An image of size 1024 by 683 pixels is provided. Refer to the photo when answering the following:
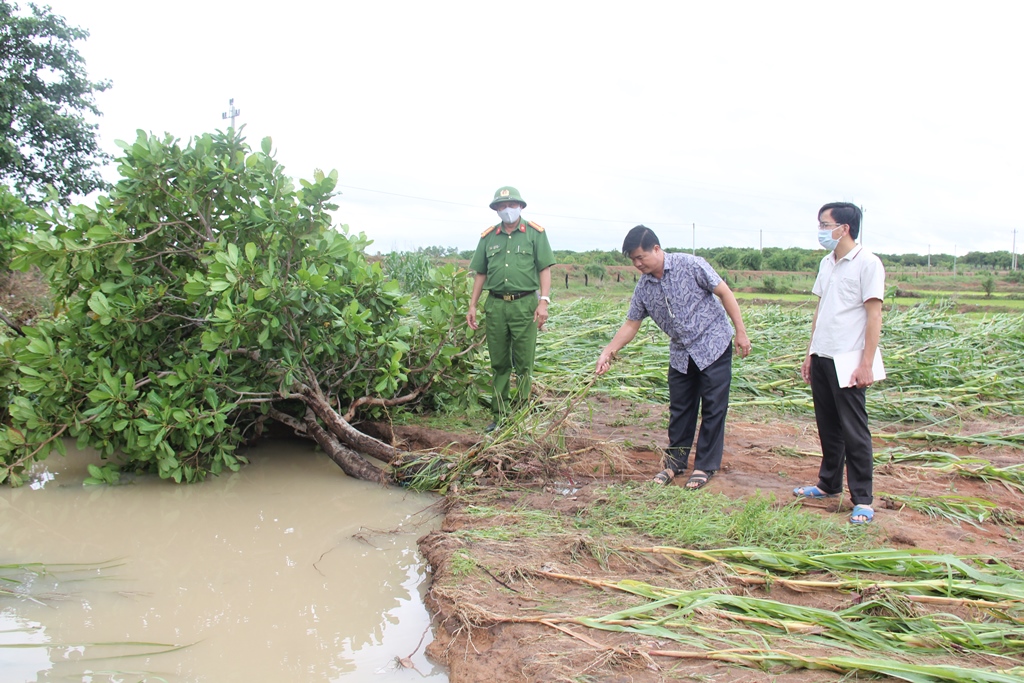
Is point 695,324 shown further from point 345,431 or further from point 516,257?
point 345,431

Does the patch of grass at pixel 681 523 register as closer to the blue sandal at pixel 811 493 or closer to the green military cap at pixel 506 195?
the blue sandal at pixel 811 493

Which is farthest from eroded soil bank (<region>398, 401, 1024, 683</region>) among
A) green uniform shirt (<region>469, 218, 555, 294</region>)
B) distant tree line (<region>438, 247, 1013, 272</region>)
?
distant tree line (<region>438, 247, 1013, 272</region>)

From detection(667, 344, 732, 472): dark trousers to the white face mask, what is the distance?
1.72 metres

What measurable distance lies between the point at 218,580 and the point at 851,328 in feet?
10.7

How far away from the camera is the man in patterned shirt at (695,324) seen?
13.1 ft

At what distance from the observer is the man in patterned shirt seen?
13.1 ft

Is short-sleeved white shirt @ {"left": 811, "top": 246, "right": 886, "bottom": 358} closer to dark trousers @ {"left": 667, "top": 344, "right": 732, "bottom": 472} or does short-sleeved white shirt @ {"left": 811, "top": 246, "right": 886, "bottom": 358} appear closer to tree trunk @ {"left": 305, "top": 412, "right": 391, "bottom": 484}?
dark trousers @ {"left": 667, "top": 344, "right": 732, "bottom": 472}

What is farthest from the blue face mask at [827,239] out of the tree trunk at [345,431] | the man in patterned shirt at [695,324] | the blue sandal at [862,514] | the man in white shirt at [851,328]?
the tree trunk at [345,431]

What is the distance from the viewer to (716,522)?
3383 mm

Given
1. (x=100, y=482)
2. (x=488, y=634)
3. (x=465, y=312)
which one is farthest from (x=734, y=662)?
(x=100, y=482)

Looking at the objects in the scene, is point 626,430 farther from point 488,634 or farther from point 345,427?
point 488,634

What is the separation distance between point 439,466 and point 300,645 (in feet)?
6.09

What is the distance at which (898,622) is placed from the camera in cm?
245

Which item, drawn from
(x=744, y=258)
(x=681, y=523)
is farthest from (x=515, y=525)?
(x=744, y=258)
